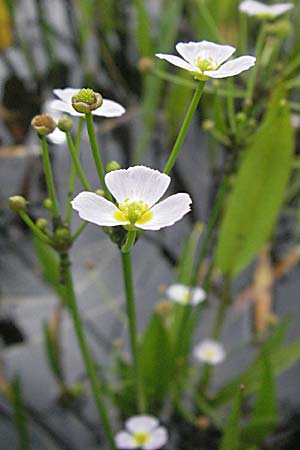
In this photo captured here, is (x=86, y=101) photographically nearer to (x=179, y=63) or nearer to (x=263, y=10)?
(x=179, y=63)

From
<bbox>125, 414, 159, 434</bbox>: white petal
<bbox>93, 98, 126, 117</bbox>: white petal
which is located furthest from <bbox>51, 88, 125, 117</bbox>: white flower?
<bbox>125, 414, 159, 434</bbox>: white petal

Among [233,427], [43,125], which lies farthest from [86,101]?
[233,427]

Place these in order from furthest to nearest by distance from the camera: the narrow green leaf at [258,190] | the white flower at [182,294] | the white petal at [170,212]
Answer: the white flower at [182,294], the narrow green leaf at [258,190], the white petal at [170,212]

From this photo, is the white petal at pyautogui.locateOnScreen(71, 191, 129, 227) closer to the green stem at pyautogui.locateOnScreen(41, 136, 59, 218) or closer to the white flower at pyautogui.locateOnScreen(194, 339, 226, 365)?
the green stem at pyautogui.locateOnScreen(41, 136, 59, 218)

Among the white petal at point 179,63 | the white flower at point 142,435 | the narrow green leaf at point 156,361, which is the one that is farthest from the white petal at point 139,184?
the white flower at point 142,435

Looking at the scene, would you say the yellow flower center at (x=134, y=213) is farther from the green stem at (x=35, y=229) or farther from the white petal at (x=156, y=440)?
→ the white petal at (x=156, y=440)

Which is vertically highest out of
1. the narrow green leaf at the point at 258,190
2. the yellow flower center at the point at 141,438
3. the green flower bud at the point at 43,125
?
the green flower bud at the point at 43,125
